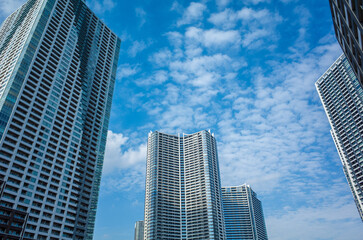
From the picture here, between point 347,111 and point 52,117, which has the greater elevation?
point 347,111

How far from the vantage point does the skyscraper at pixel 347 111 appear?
13225 centimetres

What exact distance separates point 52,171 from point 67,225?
70.3 feet

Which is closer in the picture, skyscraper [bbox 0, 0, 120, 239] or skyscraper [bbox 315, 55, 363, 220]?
skyscraper [bbox 0, 0, 120, 239]

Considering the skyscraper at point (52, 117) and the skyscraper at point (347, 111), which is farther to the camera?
the skyscraper at point (347, 111)

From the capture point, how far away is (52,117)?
353ft

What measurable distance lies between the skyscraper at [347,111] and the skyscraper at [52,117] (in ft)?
423

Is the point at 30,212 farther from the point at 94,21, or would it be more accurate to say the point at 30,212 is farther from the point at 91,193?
the point at 94,21

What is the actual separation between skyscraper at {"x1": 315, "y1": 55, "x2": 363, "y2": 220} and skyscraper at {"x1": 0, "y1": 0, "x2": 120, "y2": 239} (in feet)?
423

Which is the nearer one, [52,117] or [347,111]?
[52,117]

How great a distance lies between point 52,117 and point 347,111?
486ft

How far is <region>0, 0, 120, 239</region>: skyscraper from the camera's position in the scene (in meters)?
89.2

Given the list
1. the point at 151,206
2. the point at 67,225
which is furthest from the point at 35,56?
the point at 151,206

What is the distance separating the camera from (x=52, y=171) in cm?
9988

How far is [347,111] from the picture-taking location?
459 feet
